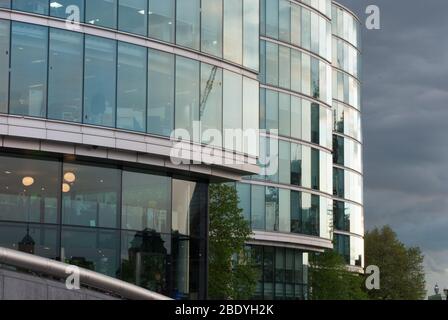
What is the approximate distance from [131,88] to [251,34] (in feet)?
24.9

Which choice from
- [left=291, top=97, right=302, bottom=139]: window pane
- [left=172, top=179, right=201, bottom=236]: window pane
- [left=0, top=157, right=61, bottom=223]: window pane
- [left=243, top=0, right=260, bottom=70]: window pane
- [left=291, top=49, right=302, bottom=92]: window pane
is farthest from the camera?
[left=291, top=49, right=302, bottom=92]: window pane

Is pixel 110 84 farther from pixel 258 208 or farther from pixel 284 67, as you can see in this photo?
pixel 284 67

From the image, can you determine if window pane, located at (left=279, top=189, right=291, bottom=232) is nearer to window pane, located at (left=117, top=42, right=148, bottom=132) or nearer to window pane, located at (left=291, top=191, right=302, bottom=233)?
window pane, located at (left=291, top=191, right=302, bottom=233)

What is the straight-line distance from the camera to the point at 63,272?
22.6m

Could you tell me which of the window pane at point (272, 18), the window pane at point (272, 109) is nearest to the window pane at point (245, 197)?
the window pane at point (272, 109)

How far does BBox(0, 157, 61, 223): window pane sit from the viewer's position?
3061 centimetres

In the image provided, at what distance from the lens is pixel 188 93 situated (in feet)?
115

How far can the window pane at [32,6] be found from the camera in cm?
3050

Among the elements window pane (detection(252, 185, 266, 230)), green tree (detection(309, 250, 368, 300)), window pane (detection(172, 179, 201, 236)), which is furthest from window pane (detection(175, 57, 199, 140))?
green tree (detection(309, 250, 368, 300))

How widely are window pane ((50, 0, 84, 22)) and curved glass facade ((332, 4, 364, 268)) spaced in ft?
147

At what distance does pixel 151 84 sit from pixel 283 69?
24870mm

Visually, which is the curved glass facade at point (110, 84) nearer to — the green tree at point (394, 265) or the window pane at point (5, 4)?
the window pane at point (5, 4)

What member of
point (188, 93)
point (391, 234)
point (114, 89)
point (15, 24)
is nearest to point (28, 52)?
point (15, 24)

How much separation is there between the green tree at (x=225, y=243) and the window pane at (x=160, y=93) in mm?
11275
